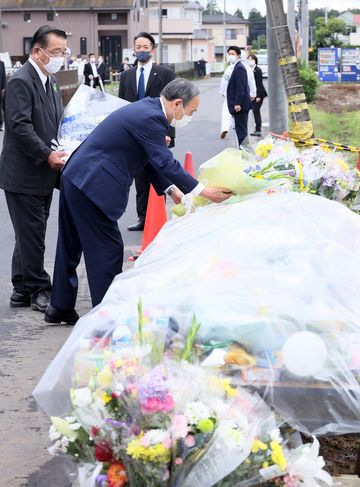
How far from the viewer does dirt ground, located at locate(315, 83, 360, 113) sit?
3747cm

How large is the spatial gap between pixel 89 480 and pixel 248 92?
45.7 ft

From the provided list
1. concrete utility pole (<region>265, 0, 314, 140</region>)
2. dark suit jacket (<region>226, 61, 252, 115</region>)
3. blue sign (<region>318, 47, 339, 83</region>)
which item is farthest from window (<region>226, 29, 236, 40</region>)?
concrete utility pole (<region>265, 0, 314, 140</region>)

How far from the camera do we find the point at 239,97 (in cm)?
1658

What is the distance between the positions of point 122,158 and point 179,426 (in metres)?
3.05

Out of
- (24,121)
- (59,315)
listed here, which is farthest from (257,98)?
(59,315)

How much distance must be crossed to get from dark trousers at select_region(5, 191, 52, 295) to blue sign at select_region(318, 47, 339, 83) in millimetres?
50696

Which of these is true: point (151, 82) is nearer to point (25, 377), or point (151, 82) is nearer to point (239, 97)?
point (25, 377)

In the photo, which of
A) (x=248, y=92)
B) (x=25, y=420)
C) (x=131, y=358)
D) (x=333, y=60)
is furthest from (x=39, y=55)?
(x=333, y=60)

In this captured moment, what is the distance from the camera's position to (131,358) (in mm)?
3457

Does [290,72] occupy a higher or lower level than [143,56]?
lower

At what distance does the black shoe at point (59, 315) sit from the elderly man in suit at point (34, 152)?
47cm

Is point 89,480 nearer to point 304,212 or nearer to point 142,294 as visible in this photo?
point 142,294

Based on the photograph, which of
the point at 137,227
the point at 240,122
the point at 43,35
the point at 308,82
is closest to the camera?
the point at 43,35

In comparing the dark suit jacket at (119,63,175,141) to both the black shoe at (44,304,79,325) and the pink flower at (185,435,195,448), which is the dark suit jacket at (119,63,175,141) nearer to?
the black shoe at (44,304,79,325)
